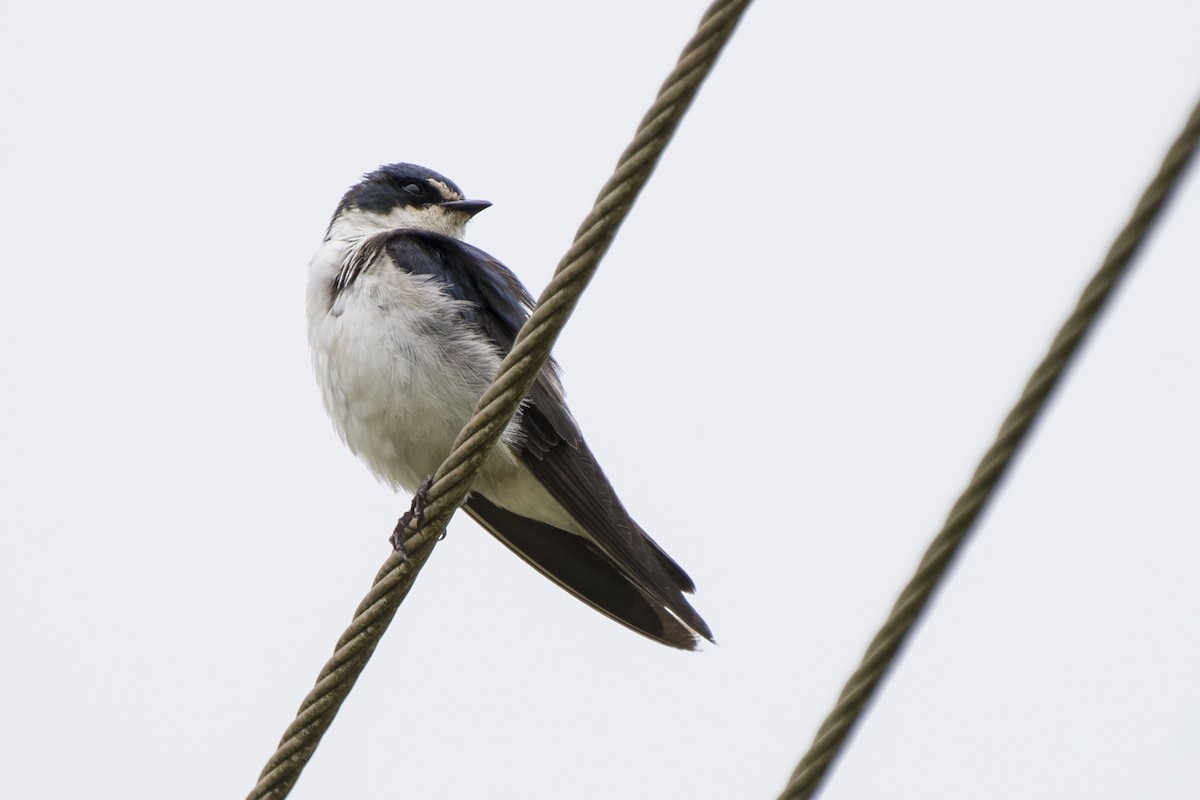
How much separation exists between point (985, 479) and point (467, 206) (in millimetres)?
4537

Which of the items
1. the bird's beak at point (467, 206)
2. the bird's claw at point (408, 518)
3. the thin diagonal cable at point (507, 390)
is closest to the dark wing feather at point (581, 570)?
the bird's claw at point (408, 518)

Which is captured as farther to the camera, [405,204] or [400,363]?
[405,204]

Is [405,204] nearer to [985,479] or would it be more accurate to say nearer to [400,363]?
[400,363]

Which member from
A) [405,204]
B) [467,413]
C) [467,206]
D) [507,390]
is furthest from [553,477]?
[405,204]

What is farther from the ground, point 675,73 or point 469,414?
point 675,73

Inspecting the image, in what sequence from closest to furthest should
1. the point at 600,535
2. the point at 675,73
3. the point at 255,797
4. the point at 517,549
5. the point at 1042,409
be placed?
the point at 1042,409 → the point at 675,73 → the point at 255,797 → the point at 600,535 → the point at 517,549

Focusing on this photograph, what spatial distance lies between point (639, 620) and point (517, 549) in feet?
2.03

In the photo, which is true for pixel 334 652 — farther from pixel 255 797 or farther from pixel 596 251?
pixel 596 251

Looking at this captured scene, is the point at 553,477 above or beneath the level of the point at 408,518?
above

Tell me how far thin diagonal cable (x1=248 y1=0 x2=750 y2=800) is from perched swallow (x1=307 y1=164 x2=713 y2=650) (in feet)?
4.57

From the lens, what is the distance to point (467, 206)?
6.14 meters

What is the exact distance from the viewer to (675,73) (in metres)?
2.37

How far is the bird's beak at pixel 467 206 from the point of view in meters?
6.13

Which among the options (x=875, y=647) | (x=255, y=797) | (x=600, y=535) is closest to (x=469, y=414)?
(x=600, y=535)
